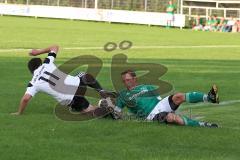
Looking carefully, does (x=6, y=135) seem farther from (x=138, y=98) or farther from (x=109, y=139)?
(x=138, y=98)

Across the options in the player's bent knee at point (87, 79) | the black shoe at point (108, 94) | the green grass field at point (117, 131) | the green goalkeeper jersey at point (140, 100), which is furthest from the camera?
the player's bent knee at point (87, 79)

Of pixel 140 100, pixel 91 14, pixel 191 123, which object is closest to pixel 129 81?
pixel 140 100

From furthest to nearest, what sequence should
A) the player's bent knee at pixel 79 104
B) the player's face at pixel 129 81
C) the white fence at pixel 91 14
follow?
the white fence at pixel 91 14 < the player's bent knee at pixel 79 104 < the player's face at pixel 129 81

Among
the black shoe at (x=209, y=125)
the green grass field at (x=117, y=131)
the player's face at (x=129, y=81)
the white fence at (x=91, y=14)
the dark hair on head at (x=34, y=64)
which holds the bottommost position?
the green grass field at (x=117, y=131)

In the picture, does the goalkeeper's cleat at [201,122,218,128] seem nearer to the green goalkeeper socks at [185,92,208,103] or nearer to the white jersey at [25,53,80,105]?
the green goalkeeper socks at [185,92,208,103]

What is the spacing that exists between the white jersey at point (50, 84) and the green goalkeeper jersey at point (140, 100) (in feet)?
3.75

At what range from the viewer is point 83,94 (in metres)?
13.0

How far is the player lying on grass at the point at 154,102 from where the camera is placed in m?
11.2

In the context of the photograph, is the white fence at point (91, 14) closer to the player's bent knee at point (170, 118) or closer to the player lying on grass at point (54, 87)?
the player lying on grass at point (54, 87)

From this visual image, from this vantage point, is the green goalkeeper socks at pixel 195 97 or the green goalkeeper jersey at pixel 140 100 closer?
the green goalkeeper socks at pixel 195 97

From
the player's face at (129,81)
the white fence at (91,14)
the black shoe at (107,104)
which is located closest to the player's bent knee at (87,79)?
the black shoe at (107,104)

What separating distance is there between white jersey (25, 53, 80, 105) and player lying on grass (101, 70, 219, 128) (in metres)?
1.03

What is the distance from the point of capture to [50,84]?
12328 mm

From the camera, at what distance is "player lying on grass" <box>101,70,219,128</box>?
11195 millimetres
